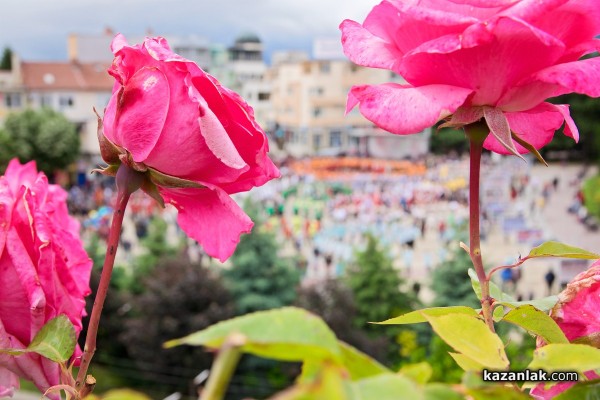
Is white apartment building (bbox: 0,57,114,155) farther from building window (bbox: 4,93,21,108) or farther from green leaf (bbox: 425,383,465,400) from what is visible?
green leaf (bbox: 425,383,465,400)

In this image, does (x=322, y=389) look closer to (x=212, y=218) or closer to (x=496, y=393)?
(x=496, y=393)

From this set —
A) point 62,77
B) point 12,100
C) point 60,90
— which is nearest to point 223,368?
point 12,100

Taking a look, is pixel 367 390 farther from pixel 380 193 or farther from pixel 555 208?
pixel 555 208

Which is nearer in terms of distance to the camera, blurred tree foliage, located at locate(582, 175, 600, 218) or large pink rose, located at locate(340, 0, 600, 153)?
large pink rose, located at locate(340, 0, 600, 153)

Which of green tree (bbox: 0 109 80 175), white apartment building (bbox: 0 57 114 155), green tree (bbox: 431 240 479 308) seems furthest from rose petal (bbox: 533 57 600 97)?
white apartment building (bbox: 0 57 114 155)

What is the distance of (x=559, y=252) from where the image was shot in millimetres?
338

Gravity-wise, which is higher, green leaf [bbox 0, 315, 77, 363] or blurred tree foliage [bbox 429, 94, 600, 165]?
green leaf [bbox 0, 315, 77, 363]

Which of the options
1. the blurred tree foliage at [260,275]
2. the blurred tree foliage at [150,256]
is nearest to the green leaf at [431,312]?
the blurred tree foliage at [260,275]

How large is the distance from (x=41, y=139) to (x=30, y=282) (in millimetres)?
Answer: 15904

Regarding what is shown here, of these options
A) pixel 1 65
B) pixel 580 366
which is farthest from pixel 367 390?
pixel 1 65

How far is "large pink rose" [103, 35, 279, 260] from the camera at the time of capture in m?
0.32

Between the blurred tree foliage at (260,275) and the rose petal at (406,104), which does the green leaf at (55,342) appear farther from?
the blurred tree foliage at (260,275)

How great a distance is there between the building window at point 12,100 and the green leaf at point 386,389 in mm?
19290

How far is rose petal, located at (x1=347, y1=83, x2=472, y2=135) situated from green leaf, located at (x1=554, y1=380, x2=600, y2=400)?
11cm
